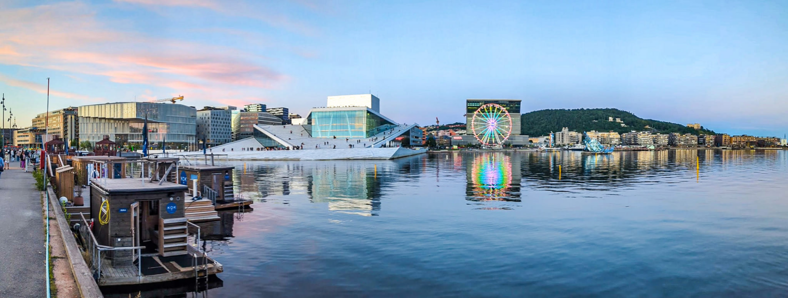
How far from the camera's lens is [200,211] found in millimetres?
28031

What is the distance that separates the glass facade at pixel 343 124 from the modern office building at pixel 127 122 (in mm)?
52068

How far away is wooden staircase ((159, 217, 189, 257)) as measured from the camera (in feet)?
55.8

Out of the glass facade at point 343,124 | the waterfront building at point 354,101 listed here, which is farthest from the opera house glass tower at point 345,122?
the waterfront building at point 354,101

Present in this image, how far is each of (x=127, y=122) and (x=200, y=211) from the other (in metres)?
164

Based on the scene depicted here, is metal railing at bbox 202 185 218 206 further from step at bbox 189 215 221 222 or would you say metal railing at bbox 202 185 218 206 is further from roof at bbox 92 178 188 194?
roof at bbox 92 178 188 194

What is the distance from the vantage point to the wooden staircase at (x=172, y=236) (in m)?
17.0

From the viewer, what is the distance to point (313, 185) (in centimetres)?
5103

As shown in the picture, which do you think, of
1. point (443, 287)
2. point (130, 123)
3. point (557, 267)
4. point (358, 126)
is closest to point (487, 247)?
point (557, 267)

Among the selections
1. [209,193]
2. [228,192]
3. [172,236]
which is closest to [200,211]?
[209,193]

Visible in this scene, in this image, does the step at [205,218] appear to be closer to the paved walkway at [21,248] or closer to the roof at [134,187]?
the paved walkway at [21,248]

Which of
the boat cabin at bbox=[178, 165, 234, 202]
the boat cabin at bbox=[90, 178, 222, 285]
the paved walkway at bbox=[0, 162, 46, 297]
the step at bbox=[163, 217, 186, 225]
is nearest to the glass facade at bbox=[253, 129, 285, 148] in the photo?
the boat cabin at bbox=[178, 165, 234, 202]

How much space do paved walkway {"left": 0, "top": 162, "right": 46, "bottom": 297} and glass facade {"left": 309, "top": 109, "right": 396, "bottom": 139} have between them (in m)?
128

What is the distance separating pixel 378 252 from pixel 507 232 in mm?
7803

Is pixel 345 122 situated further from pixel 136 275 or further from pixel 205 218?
pixel 136 275
